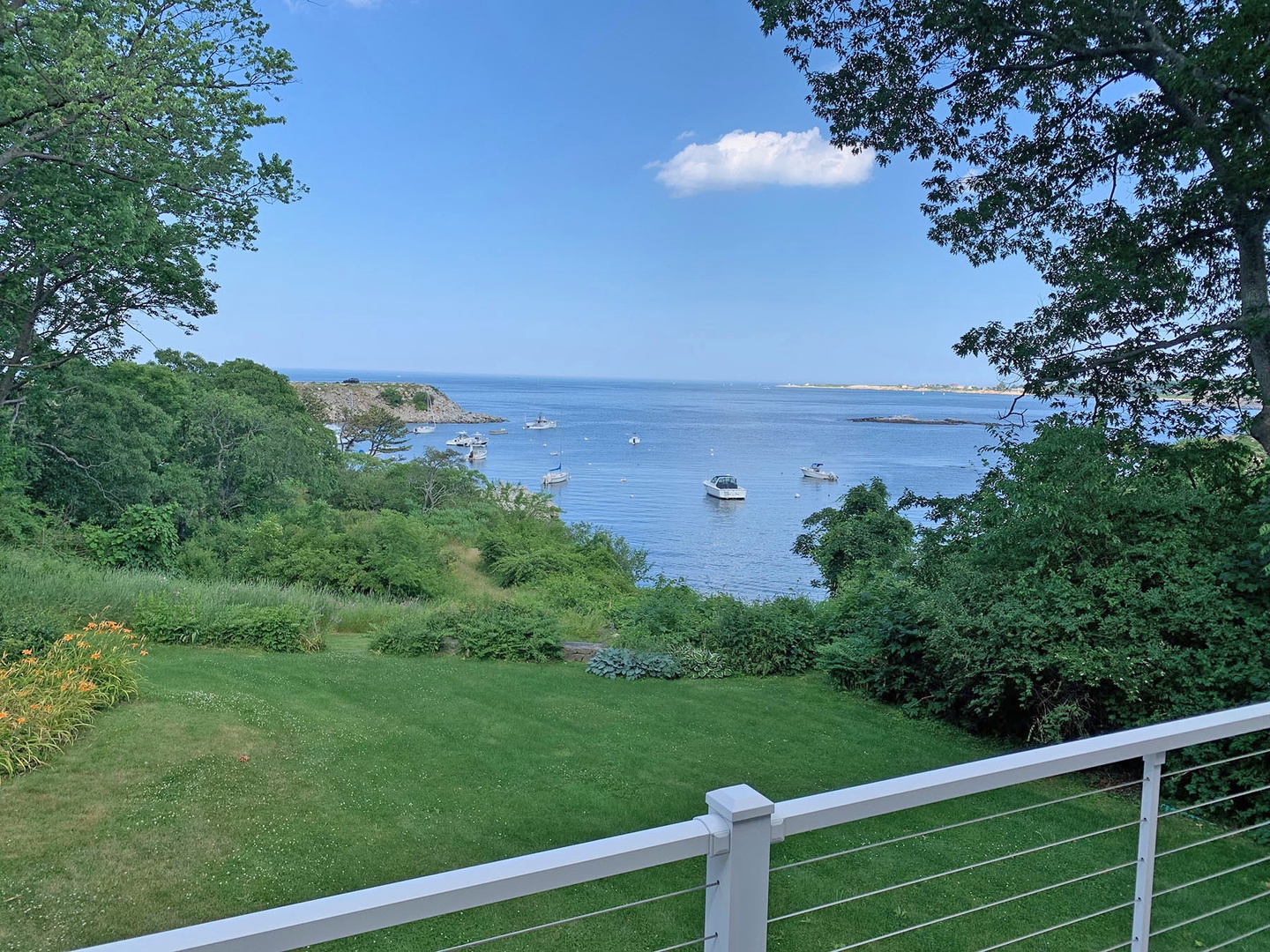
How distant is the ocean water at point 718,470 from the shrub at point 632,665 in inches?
166

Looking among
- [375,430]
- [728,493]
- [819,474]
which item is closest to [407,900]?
[728,493]

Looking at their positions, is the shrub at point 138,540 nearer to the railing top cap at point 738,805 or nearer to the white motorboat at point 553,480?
the railing top cap at point 738,805

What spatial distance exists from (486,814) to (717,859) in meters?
4.39

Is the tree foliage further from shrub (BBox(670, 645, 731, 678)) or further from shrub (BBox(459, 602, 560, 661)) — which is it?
shrub (BBox(459, 602, 560, 661))

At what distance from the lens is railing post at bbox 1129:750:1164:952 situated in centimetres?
181

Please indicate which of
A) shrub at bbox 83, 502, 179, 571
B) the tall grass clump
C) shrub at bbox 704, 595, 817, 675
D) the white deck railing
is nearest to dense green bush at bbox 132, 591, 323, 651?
the tall grass clump

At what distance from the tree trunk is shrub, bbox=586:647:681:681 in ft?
20.3

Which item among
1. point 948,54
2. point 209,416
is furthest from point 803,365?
point 948,54

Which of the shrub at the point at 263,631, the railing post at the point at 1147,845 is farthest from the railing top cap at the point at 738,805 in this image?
the shrub at the point at 263,631

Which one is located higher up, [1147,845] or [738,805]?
[738,805]

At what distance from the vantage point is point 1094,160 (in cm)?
854

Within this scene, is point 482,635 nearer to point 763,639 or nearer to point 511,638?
point 511,638

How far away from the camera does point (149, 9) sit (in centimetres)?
1145

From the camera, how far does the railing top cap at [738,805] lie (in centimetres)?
128
